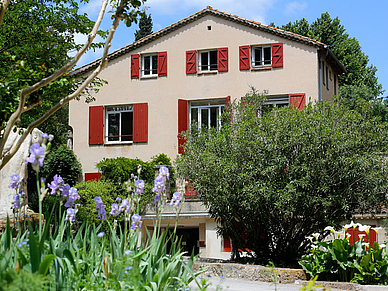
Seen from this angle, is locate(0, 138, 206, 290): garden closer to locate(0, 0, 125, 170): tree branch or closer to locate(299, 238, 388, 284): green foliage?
locate(0, 0, 125, 170): tree branch

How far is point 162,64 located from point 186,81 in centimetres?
150

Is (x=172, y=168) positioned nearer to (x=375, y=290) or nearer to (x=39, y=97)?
(x=375, y=290)

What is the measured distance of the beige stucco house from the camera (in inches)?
858

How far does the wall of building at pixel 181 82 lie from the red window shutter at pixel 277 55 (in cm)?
18

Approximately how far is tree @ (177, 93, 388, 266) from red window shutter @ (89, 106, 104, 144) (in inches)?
403

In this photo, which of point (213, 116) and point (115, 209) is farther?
point (213, 116)

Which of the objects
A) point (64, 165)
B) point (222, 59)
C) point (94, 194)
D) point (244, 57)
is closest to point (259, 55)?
point (244, 57)

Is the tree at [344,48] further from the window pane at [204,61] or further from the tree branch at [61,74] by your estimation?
the tree branch at [61,74]

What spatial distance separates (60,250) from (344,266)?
7220 mm

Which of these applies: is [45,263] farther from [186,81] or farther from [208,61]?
[208,61]

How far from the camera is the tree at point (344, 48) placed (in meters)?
37.2

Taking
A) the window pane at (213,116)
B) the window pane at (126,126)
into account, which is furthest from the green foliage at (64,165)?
the window pane at (213,116)

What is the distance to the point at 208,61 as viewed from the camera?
23.1m

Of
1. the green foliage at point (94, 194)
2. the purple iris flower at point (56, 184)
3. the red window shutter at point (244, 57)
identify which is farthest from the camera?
the red window shutter at point (244, 57)
